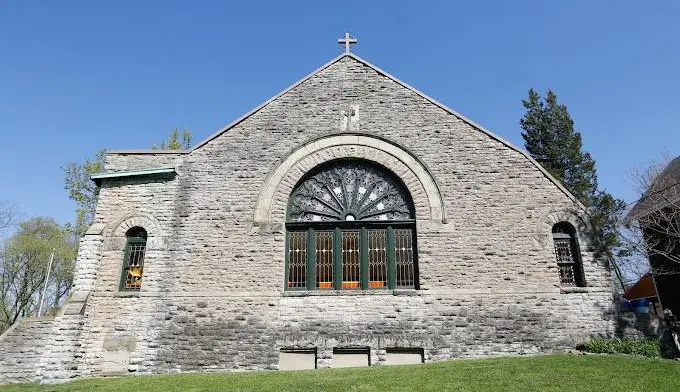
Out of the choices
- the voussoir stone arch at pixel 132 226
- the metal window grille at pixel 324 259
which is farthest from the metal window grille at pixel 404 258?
the voussoir stone arch at pixel 132 226

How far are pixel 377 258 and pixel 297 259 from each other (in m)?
2.22

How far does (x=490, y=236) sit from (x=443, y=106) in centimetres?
433

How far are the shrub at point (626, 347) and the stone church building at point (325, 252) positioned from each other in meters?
0.38

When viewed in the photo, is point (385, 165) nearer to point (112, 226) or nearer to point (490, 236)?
point (490, 236)

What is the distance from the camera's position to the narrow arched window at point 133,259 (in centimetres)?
1366

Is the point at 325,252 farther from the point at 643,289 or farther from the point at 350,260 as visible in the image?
the point at 643,289

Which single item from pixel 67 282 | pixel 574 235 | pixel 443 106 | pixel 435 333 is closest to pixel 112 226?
pixel 435 333

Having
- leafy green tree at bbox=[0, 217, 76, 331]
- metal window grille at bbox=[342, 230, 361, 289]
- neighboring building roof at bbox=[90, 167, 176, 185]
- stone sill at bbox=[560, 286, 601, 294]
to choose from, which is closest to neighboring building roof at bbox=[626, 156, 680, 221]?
stone sill at bbox=[560, 286, 601, 294]

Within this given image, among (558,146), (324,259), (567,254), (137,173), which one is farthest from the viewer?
(558,146)

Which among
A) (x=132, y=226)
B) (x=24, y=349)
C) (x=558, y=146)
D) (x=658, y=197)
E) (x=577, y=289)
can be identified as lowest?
(x=24, y=349)

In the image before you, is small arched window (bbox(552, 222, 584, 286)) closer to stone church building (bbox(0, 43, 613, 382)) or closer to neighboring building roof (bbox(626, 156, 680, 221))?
A: stone church building (bbox(0, 43, 613, 382))

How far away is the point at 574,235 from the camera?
13.9 meters

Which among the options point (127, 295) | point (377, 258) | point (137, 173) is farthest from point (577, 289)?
point (137, 173)

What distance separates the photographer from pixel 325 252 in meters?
14.0
